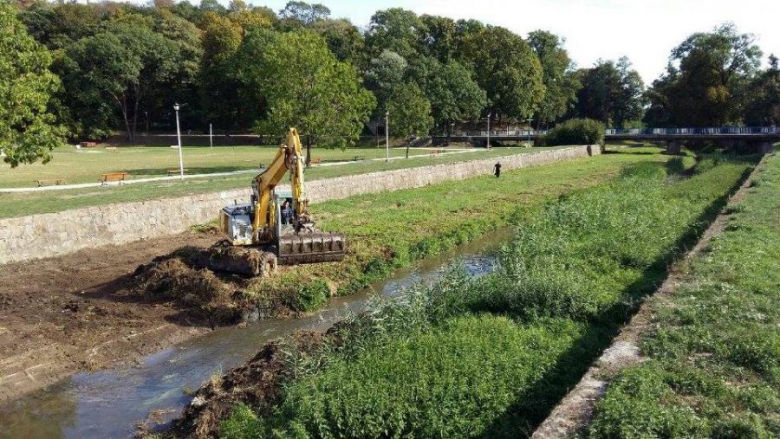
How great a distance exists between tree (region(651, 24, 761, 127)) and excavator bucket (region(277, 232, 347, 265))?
223 ft

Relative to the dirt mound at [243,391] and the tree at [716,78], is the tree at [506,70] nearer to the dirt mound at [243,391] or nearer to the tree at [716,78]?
the tree at [716,78]

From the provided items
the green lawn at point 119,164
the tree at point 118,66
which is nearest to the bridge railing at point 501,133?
the green lawn at point 119,164

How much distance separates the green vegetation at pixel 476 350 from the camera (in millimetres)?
8578

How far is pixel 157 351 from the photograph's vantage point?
13930 millimetres

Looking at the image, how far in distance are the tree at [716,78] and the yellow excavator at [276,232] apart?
67953 mm

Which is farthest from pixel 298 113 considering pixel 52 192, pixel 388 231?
pixel 388 231

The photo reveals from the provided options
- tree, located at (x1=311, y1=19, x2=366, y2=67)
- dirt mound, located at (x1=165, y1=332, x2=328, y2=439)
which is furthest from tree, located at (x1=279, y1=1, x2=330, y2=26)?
dirt mound, located at (x1=165, y1=332, x2=328, y2=439)

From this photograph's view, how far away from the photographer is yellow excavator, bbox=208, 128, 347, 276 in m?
17.1

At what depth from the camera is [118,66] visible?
7131 cm

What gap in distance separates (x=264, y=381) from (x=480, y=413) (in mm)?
3748

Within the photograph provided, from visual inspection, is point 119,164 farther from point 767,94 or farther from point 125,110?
point 767,94

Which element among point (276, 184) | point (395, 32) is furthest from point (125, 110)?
point (276, 184)

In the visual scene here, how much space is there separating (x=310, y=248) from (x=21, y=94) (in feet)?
41.0

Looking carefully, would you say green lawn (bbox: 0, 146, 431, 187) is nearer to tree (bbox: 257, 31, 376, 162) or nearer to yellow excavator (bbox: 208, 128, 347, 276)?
tree (bbox: 257, 31, 376, 162)
